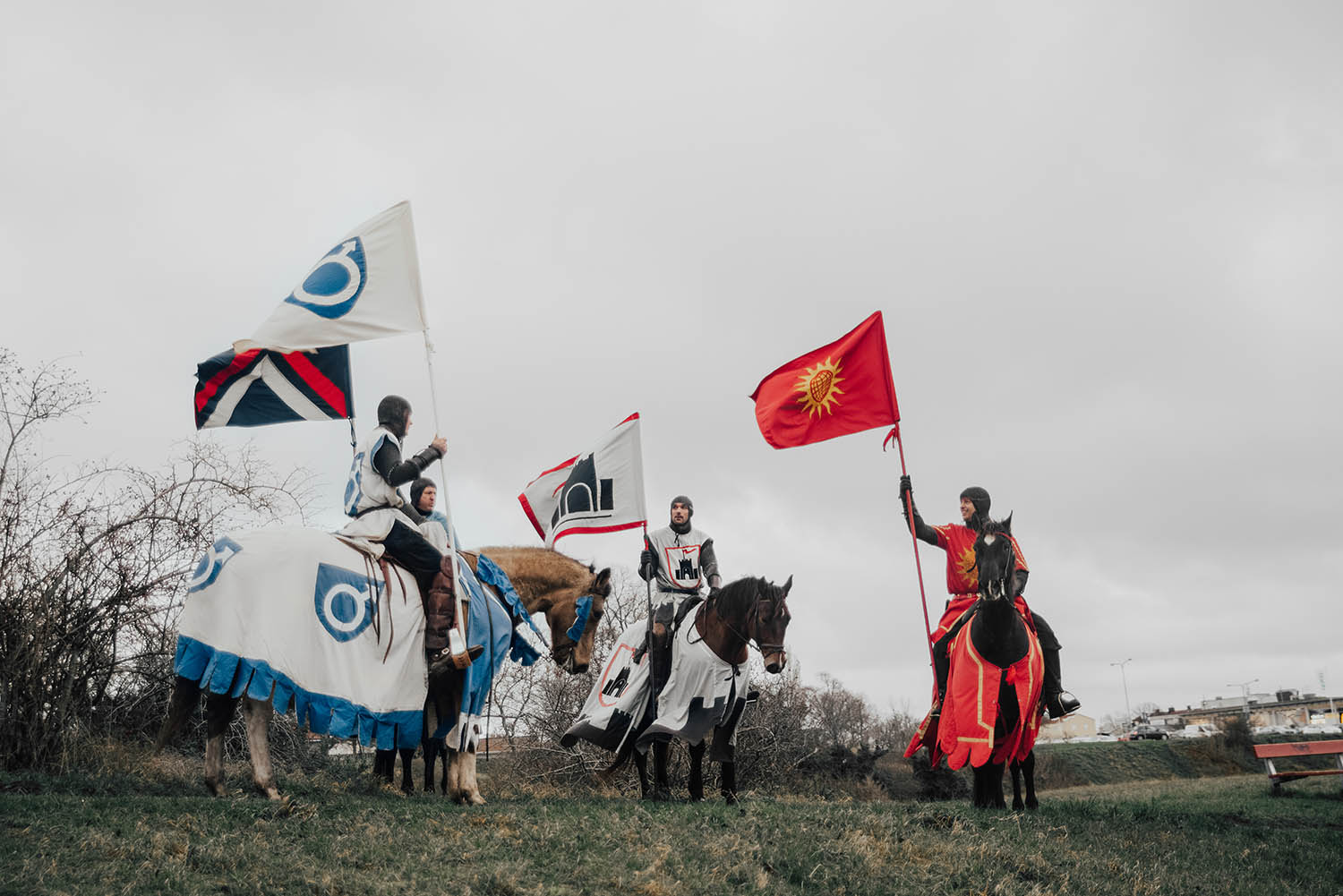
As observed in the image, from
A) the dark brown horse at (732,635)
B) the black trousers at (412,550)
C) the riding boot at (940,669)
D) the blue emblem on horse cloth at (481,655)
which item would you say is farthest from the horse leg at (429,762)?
the riding boot at (940,669)

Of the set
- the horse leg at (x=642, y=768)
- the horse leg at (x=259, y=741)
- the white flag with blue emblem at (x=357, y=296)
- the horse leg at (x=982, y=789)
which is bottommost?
the horse leg at (x=982, y=789)

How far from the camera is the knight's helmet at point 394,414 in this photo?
900cm

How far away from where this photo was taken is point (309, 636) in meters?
7.61

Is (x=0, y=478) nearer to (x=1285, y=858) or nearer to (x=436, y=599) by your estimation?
(x=436, y=599)

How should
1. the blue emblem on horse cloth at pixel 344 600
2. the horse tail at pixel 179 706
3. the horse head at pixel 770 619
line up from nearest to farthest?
1. the horse tail at pixel 179 706
2. the blue emblem on horse cloth at pixel 344 600
3. the horse head at pixel 770 619

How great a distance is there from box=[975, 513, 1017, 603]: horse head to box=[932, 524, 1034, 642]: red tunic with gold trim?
122 cm

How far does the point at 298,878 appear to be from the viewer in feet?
16.6

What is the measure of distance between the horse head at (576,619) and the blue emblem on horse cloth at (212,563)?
3655 mm

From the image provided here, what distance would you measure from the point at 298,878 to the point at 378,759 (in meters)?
6.37

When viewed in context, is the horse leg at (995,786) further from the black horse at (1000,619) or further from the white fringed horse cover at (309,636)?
the white fringed horse cover at (309,636)

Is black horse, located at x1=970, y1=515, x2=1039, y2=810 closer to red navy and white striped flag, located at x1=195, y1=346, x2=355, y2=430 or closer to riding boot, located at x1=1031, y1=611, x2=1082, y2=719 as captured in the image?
riding boot, located at x1=1031, y1=611, x2=1082, y2=719

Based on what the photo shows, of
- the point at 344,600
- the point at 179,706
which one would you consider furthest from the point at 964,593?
the point at 179,706

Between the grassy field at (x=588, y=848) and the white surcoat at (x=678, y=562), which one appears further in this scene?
the white surcoat at (x=678, y=562)

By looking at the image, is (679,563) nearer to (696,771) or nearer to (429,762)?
(696,771)
